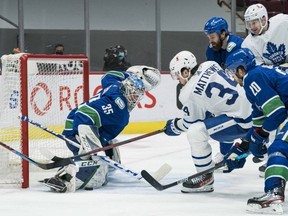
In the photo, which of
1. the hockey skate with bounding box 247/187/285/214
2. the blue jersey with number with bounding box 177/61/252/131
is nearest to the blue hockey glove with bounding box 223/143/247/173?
the blue jersey with number with bounding box 177/61/252/131

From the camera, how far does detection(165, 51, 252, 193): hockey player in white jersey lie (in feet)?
13.0

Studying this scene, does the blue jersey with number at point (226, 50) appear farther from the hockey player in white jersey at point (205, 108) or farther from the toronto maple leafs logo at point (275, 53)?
the hockey player in white jersey at point (205, 108)

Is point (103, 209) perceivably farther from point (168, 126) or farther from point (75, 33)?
point (75, 33)

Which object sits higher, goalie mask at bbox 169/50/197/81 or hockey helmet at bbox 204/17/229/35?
hockey helmet at bbox 204/17/229/35

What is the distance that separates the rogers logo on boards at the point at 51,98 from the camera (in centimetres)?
507

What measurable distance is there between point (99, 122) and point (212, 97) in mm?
655

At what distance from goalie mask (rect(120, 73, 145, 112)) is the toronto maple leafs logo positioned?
83cm

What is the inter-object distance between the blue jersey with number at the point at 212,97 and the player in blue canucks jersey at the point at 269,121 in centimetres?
44

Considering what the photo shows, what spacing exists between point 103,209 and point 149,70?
4.07 feet

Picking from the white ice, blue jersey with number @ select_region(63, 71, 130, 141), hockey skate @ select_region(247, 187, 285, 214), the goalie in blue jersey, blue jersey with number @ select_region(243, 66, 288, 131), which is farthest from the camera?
blue jersey with number @ select_region(63, 71, 130, 141)

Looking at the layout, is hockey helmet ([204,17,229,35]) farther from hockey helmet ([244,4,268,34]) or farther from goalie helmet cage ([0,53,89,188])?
goalie helmet cage ([0,53,89,188])

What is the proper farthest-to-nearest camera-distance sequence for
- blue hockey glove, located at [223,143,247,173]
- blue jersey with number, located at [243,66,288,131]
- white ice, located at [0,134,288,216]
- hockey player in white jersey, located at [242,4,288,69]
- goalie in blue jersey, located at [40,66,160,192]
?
hockey player in white jersey, located at [242,4,288,69]
goalie in blue jersey, located at [40,66,160,192]
blue hockey glove, located at [223,143,247,173]
white ice, located at [0,134,288,216]
blue jersey with number, located at [243,66,288,131]

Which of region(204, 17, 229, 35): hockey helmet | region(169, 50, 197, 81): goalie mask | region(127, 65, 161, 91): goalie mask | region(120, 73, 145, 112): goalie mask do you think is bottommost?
region(120, 73, 145, 112): goalie mask

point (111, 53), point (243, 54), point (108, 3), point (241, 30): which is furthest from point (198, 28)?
point (243, 54)
